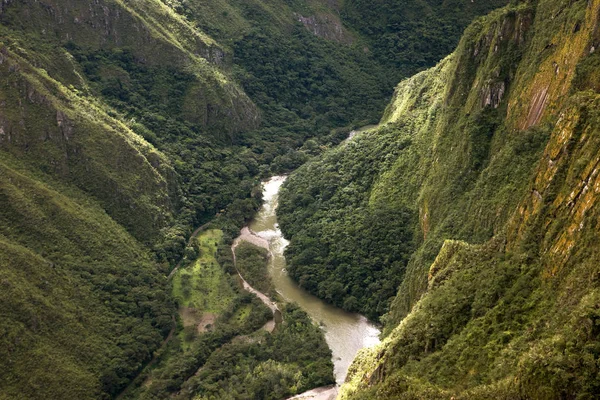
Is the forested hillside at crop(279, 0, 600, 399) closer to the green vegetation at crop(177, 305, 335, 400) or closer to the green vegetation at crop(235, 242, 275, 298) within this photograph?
the green vegetation at crop(235, 242, 275, 298)

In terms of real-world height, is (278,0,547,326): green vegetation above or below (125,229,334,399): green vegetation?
above

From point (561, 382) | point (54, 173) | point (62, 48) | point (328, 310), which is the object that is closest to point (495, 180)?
point (328, 310)

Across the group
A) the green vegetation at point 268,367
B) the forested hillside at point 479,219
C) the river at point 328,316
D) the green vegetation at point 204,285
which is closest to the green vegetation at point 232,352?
the green vegetation at point 268,367

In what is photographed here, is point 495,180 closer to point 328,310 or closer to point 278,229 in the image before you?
point 328,310

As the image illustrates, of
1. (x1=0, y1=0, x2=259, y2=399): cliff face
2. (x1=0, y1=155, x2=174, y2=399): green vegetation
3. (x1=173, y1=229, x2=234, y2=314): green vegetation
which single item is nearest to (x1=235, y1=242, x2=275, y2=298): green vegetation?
(x1=173, y1=229, x2=234, y2=314): green vegetation

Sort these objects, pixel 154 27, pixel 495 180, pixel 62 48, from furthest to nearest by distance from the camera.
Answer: pixel 154 27
pixel 62 48
pixel 495 180

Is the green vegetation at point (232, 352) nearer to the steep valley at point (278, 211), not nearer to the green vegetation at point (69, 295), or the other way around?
the steep valley at point (278, 211)
